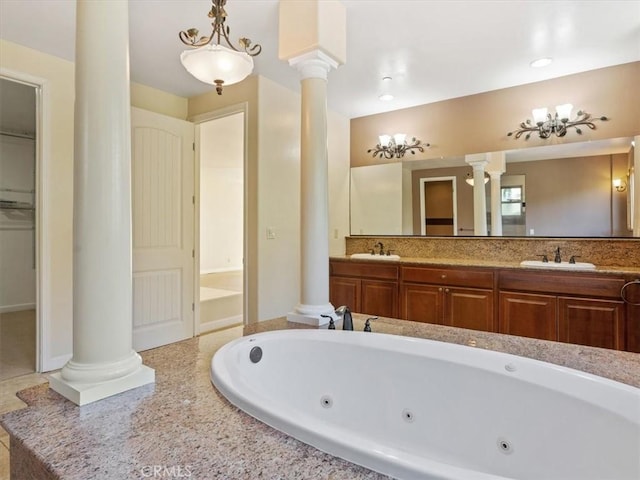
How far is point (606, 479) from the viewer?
1.19 m

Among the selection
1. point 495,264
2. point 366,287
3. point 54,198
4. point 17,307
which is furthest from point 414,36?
point 17,307

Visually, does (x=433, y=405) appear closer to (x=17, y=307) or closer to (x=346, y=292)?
(x=346, y=292)

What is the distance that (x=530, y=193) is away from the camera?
11.5ft

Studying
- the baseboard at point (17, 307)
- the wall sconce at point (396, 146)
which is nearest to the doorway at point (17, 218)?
the baseboard at point (17, 307)

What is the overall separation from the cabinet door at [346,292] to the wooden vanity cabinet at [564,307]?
134cm

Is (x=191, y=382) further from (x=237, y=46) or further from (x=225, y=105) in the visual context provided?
(x=225, y=105)

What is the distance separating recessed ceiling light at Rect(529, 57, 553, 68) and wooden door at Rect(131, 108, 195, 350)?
10.2 feet

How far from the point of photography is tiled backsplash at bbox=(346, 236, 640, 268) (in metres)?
3.10

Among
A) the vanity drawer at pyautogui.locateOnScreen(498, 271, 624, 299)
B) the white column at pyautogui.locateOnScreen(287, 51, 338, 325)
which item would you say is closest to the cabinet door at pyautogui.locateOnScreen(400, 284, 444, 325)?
the vanity drawer at pyautogui.locateOnScreen(498, 271, 624, 299)

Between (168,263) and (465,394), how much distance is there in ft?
9.62

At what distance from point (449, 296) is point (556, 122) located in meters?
1.78

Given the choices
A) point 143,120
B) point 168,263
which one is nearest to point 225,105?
point 143,120

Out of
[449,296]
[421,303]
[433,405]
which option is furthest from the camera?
[421,303]

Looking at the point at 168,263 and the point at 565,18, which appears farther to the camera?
the point at 168,263
